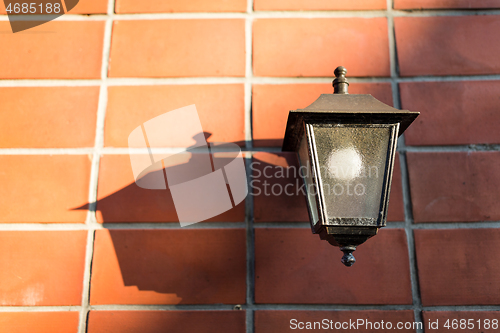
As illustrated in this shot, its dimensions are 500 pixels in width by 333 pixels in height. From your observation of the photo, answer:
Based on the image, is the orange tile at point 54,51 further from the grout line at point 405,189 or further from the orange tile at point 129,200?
the grout line at point 405,189

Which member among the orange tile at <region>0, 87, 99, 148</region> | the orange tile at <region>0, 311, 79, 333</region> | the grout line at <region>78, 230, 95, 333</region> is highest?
the orange tile at <region>0, 87, 99, 148</region>

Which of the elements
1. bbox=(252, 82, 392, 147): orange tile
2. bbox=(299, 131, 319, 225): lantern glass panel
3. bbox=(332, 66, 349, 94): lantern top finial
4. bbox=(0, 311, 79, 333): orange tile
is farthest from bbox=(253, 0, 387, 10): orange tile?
bbox=(0, 311, 79, 333): orange tile

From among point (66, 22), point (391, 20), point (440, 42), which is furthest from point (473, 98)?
point (66, 22)

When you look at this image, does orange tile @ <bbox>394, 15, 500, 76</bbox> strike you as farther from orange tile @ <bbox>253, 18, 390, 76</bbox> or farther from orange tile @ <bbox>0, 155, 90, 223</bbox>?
orange tile @ <bbox>0, 155, 90, 223</bbox>

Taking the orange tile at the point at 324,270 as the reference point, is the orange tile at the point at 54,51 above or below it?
above

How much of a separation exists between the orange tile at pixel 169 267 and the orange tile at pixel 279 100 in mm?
358

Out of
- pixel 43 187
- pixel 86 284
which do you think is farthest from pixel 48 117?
pixel 86 284

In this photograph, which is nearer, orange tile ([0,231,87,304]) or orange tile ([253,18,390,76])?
orange tile ([0,231,87,304])

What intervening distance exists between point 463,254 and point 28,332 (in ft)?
4.73

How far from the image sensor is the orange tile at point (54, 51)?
122cm

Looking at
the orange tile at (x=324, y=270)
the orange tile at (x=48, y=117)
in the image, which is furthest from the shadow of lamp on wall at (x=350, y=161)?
the orange tile at (x=48, y=117)

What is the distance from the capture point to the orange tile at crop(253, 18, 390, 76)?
120 cm

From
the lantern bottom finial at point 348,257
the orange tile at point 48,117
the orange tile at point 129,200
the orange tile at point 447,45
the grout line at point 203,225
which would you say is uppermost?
the orange tile at point 447,45

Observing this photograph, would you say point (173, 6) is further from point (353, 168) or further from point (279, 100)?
point (353, 168)
